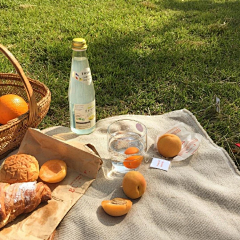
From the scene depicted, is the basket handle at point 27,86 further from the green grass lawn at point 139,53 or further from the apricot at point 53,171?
the green grass lawn at point 139,53

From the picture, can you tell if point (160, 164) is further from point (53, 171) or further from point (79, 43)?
point (79, 43)

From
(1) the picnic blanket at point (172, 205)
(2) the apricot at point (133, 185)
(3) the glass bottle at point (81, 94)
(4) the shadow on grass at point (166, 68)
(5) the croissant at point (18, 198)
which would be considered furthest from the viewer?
(4) the shadow on grass at point (166, 68)

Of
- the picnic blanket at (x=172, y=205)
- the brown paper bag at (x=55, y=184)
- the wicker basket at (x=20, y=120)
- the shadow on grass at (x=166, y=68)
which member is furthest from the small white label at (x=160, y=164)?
the wicker basket at (x=20, y=120)

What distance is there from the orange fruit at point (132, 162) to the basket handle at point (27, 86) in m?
0.55

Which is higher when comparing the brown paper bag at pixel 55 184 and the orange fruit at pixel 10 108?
the orange fruit at pixel 10 108

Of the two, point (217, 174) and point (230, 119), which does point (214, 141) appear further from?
point (217, 174)

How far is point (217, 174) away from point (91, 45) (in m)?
2.10

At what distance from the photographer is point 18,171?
133 centimetres

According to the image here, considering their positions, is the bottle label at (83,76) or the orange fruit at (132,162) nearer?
the orange fruit at (132,162)

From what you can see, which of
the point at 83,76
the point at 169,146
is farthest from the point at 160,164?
the point at 83,76

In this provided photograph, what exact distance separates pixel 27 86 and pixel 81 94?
1.19 feet

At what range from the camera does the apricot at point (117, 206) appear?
1301mm

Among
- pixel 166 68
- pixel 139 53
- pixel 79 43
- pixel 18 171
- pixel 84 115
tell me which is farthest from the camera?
pixel 139 53

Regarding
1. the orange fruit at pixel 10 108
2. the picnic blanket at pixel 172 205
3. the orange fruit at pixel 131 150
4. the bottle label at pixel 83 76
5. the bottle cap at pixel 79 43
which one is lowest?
the picnic blanket at pixel 172 205
